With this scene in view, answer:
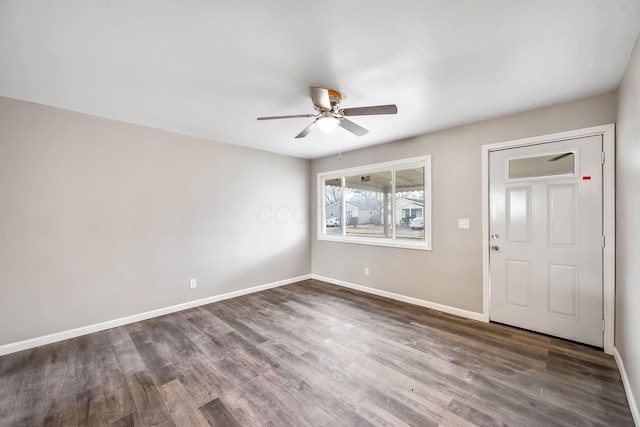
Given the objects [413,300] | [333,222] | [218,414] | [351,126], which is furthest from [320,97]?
[333,222]

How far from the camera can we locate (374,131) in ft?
11.3

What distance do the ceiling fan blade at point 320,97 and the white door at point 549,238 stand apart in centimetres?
217

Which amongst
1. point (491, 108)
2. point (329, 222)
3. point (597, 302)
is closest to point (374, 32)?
point (491, 108)

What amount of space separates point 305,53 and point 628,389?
10.9 ft

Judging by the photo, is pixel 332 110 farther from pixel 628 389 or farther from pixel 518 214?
pixel 628 389

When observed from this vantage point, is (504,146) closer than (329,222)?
Yes

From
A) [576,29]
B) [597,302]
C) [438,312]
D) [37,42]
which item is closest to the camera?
[576,29]

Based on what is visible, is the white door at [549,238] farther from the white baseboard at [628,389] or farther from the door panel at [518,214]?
the white baseboard at [628,389]

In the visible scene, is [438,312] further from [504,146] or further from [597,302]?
[504,146]

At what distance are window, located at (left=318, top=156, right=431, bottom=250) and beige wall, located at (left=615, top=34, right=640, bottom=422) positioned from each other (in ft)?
5.71

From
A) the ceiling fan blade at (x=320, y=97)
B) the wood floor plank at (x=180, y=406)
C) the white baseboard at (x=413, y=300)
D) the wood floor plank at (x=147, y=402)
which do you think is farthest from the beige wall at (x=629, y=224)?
the wood floor plank at (x=147, y=402)

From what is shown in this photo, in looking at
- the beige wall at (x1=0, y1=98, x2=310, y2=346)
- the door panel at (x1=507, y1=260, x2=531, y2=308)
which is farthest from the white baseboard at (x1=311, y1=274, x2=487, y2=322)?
the beige wall at (x1=0, y1=98, x2=310, y2=346)

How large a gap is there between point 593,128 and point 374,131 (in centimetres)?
216

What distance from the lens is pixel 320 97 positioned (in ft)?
6.92
